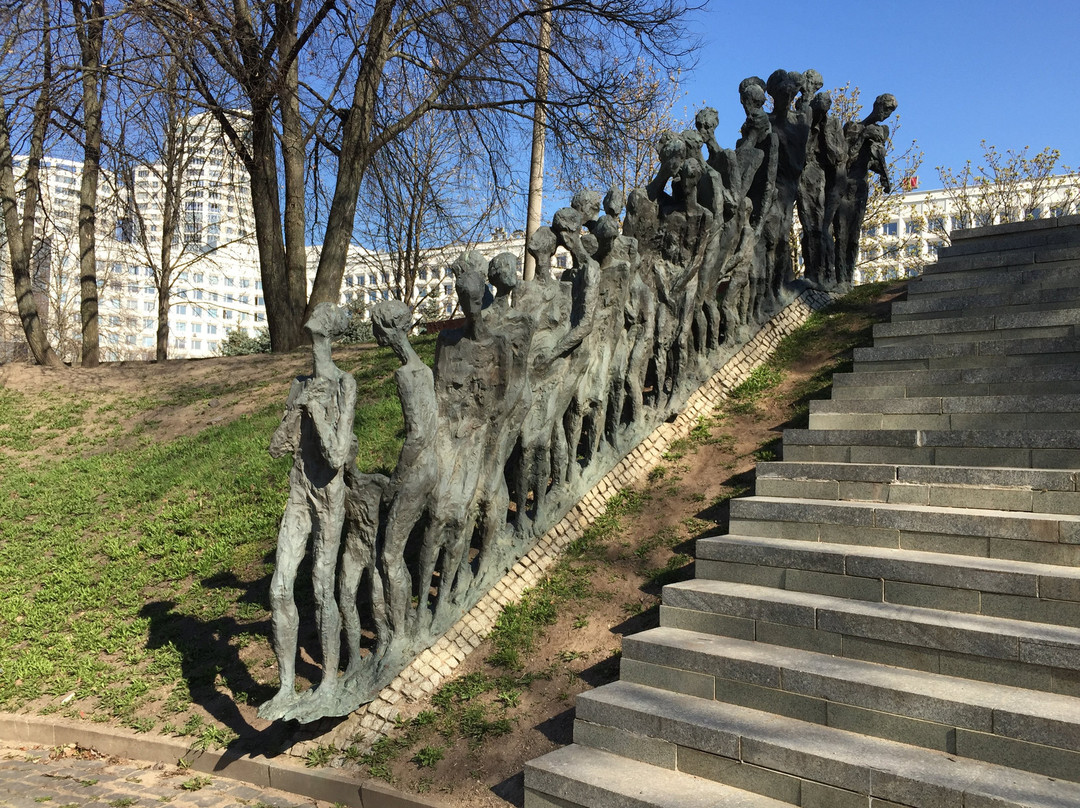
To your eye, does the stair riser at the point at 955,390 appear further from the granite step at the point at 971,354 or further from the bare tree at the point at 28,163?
the bare tree at the point at 28,163

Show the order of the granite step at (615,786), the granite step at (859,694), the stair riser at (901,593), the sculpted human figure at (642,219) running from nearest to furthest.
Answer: the granite step at (859,694)
the granite step at (615,786)
the stair riser at (901,593)
the sculpted human figure at (642,219)

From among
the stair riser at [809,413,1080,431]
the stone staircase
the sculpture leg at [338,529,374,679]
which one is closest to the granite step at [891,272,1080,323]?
the stone staircase

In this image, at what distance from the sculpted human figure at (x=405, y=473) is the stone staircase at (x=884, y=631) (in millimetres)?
1514

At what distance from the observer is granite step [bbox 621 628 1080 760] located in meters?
3.65

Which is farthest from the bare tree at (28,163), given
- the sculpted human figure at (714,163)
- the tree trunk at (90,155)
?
the sculpted human figure at (714,163)

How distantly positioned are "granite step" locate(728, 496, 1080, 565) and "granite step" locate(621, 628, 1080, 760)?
107 cm

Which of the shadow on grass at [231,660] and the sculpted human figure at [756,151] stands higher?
the sculpted human figure at [756,151]

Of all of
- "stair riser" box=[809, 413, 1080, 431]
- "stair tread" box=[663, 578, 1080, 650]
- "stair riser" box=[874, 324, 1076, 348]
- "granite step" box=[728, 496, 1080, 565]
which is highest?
"stair riser" box=[874, 324, 1076, 348]

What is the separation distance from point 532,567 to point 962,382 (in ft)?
12.6

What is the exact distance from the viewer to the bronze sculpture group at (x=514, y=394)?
209 inches

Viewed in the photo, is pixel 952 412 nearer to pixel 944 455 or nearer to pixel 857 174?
pixel 944 455

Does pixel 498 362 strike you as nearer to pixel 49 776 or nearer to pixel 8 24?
pixel 49 776

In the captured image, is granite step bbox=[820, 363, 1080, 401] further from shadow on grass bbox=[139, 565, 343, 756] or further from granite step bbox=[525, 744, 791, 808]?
shadow on grass bbox=[139, 565, 343, 756]

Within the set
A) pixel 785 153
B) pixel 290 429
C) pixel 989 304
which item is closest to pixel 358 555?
pixel 290 429
